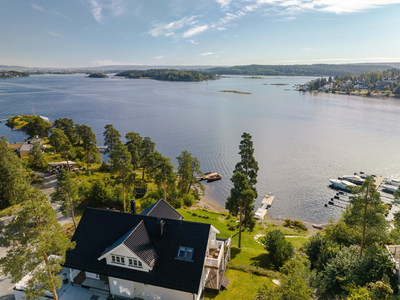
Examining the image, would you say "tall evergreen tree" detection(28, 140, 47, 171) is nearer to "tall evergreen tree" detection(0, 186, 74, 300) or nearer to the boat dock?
"tall evergreen tree" detection(0, 186, 74, 300)

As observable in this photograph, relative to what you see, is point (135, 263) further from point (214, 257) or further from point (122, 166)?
point (122, 166)

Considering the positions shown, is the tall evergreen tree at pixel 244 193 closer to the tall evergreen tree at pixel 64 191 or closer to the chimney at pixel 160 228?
the chimney at pixel 160 228

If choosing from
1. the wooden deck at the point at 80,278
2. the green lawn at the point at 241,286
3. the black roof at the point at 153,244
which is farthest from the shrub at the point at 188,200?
the wooden deck at the point at 80,278

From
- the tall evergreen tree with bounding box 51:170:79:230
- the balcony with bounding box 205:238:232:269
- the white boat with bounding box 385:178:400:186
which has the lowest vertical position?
the white boat with bounding box 385:178:400:186

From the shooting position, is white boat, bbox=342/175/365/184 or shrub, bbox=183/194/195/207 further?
white boat, bbox=342/175/365/184

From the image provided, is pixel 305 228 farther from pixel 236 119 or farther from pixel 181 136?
pixel 236 119

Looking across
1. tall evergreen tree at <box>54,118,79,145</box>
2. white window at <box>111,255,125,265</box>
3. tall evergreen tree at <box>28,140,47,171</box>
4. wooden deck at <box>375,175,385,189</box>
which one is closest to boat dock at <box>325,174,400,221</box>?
wooden deck at <box>375,175,385,189</box>

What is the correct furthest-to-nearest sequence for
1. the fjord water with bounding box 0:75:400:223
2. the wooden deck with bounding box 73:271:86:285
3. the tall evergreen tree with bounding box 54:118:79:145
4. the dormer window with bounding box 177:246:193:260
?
the tall evergreen tree with bounding box 54:118:79:145 < the fjord water with bounding box 0:75:400:223 < the wooden deck with bounding box 73:271:86:285 < the dormer window with bounding box 177:246:193:260

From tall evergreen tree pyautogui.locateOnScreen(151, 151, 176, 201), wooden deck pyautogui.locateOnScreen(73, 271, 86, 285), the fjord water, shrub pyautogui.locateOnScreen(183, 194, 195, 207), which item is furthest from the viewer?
the fjord water
